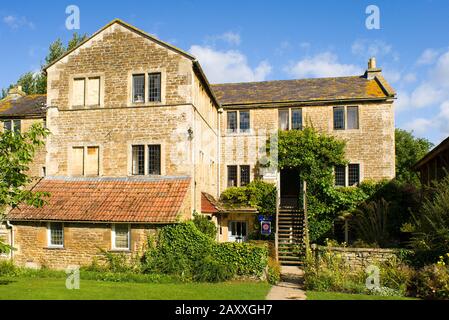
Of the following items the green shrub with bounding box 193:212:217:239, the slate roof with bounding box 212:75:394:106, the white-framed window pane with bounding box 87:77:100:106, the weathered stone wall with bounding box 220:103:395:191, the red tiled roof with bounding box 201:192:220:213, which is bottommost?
the green shrub with bounding box 193:212:217:239

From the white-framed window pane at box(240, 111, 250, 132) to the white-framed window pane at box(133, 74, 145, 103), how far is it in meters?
8.34

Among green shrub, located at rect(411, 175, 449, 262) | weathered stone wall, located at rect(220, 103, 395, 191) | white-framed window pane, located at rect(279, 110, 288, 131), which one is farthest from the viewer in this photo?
white-framed window pane, located at rect(279, 110, 288, 131)

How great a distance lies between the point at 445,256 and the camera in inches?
518

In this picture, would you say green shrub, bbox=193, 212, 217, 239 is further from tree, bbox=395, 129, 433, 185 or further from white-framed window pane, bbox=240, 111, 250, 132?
tree, bbox=395, 129, 433, 185

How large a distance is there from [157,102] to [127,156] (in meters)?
2.97

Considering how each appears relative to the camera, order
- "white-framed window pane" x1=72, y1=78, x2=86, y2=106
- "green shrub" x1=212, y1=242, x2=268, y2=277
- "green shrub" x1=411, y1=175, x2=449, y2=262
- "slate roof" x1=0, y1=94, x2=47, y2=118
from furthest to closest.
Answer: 1. "slate roof" x1=0, y1=94, x2=47, y2=118
2. "white-framed window pane" x1=72, y1=78, x2=86, y2=106
3. "green shrub" x1=212, y1=242, x2=268, y2=277
4. "green shrub" x1=411, y1=175, x2=449, y2=262

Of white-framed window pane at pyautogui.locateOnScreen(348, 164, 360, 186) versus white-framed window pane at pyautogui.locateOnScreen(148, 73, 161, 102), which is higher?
white-framed window pane at pyautogui.locateOnScreen(148, 73, 161, 102)

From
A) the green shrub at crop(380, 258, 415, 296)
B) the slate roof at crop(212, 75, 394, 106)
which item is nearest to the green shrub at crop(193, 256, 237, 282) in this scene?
the green shrub at crop(380, 258, 415, 296)

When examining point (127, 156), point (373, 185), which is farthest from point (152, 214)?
point (373, 185)

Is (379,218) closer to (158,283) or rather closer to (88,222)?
(158,283)

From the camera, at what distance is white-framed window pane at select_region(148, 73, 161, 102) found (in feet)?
63.7

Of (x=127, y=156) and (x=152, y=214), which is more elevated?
(x=127, y=156)

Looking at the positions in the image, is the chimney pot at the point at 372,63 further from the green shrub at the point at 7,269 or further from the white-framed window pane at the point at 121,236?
the green shrub at the point at 7,269

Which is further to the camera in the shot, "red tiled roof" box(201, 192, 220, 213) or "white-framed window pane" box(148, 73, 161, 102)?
"red tiled roof" box(201, 192, 220, 213)
